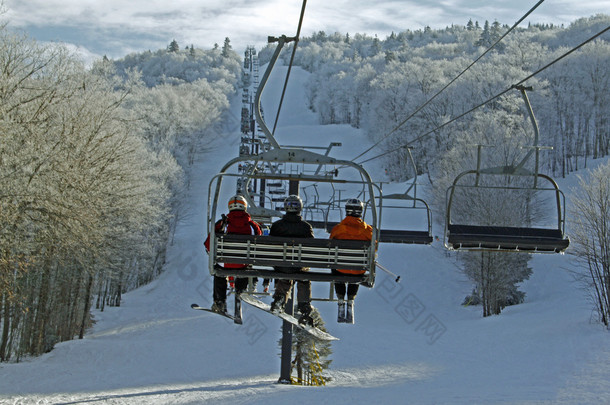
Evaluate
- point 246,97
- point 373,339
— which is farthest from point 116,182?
point 246,97

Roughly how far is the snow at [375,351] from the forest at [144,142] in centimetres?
210

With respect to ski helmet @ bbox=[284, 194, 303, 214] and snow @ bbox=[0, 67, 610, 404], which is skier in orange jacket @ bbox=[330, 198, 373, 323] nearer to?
ski helmet @ bbox=[284, 194, 303, 214]

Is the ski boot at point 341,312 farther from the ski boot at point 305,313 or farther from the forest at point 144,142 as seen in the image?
the forest at point 144,142

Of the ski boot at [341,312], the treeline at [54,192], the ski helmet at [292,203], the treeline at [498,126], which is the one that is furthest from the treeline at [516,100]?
the ski helmet at [292,203]

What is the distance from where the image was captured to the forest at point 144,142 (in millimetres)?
17250

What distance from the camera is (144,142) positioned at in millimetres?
52469

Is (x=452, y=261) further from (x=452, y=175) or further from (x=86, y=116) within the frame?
(x=86, y=116)

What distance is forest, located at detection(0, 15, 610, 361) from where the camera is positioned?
17.2m

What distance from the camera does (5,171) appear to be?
1540 centimetres

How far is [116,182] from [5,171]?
325 inches


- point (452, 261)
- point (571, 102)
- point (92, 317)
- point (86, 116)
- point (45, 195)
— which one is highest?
point (571, 102)

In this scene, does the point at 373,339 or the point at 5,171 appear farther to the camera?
the point at 373,339

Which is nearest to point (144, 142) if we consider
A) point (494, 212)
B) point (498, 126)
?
point (498, 126)

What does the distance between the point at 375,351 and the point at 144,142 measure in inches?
1283
